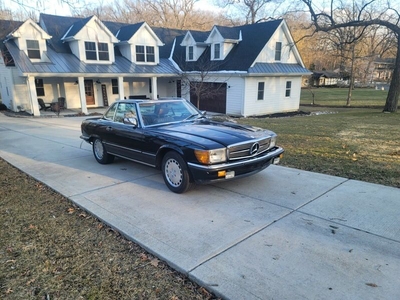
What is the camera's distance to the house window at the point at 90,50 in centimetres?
2092

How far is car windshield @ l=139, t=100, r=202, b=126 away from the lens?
6.07 metres

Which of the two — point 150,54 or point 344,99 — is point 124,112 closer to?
point 150,54

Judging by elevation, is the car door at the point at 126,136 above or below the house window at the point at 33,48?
below

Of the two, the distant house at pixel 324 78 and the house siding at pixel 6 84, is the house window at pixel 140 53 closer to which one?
the house siding at pixel 6 84

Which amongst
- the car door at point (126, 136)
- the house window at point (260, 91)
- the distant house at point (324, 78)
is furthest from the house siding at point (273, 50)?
the distant house at point (324, 78)

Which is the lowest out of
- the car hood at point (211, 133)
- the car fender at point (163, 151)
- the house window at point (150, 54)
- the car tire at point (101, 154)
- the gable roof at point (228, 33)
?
the car tire at point (101, 154)

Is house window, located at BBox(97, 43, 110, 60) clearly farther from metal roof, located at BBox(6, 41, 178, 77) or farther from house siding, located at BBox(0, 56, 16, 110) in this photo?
house siding, located at BBox(0, 56, 16, 110)

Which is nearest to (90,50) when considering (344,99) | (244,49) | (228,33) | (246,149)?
(228,33)

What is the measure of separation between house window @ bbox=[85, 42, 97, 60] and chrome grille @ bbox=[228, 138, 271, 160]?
19.2m

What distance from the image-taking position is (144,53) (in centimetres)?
2347

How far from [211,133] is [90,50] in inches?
746

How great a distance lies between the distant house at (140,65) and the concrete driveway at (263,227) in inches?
571

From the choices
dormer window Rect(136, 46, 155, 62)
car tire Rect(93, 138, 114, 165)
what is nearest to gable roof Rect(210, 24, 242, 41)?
dormer window Rect(136, 46, 155, 62)

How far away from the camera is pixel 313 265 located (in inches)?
122
